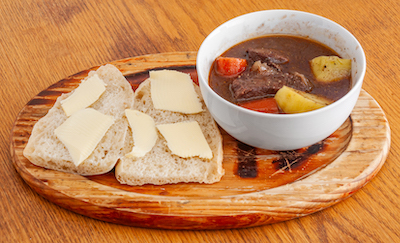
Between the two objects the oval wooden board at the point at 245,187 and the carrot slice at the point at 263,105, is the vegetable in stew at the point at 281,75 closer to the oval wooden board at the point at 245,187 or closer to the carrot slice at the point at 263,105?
the carrot slice at the point at 263,105

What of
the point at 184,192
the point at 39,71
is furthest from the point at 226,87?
the point at 39,71

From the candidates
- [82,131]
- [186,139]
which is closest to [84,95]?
[82,131]

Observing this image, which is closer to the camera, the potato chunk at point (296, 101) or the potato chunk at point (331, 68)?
the potato chunk at point (296, 101)

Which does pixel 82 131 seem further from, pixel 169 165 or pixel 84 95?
pixel 169 165

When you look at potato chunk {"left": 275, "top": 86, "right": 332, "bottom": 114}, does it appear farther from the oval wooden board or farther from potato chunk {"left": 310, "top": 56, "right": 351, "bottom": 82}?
the oval wooden board

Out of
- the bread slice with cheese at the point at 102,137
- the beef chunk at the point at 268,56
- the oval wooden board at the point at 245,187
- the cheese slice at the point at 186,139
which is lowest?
the oval wooden board at the point at 245,187

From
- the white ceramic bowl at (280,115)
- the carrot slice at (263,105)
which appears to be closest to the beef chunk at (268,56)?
the white ceramic bowl at (280,115)
